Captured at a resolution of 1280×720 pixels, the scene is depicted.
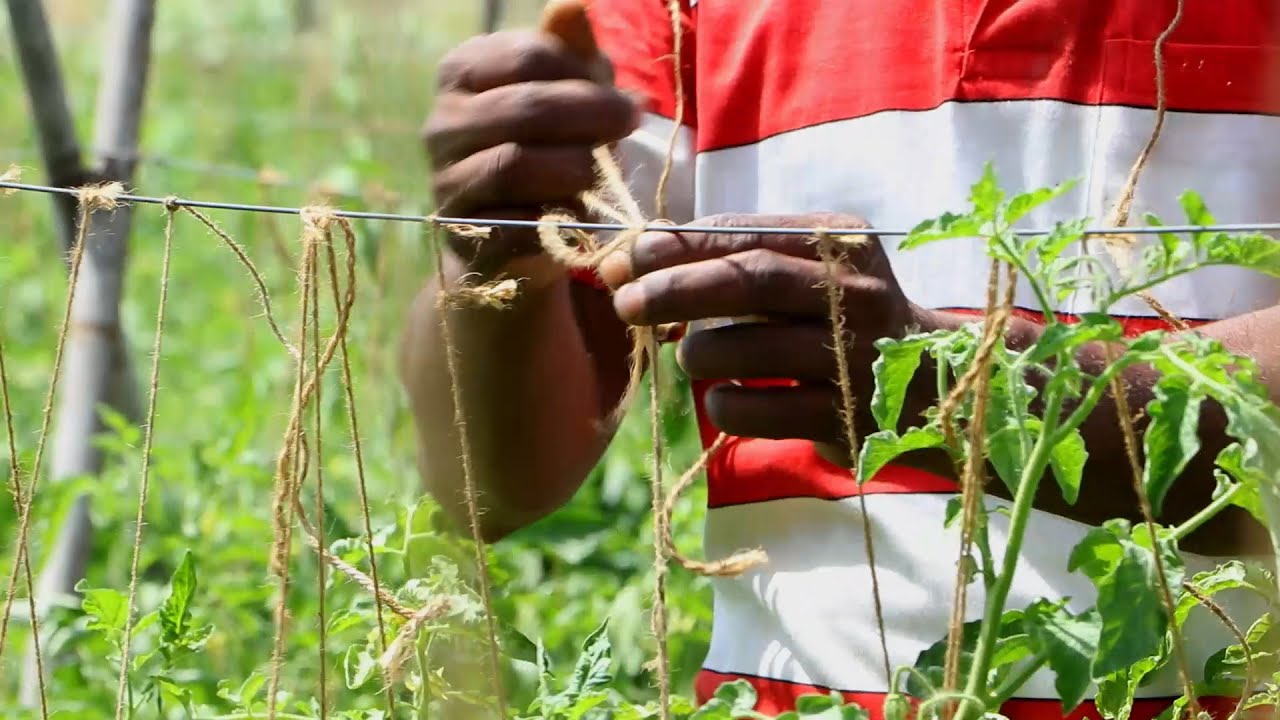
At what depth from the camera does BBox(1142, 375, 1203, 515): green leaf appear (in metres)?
0.64

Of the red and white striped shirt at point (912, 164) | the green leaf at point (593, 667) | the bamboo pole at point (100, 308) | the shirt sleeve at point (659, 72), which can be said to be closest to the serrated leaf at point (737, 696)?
the green leaf at point (593, 667)

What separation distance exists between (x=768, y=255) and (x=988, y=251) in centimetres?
20

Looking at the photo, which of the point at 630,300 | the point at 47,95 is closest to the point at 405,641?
the point at 630,300

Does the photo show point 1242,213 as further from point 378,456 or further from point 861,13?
point 378,456

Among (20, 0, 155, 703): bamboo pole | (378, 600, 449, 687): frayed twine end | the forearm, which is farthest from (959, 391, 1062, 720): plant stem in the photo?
(20, 0, 155, 703): bamboo pole

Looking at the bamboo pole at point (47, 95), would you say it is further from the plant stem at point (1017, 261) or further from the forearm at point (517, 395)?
the plant stem at point (1017, 261)

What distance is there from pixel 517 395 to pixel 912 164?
365 mm

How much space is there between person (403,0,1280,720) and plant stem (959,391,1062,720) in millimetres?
214

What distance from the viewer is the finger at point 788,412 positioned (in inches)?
35.4

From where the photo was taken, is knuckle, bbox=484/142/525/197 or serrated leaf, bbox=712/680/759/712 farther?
knuckle, bbox=484/142/525/197

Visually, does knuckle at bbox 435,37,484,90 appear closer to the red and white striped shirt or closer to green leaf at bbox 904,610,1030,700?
the red and white striped shirt

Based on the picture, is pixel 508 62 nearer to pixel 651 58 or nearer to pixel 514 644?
pixel 651 58

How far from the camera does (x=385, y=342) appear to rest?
4.42 feet

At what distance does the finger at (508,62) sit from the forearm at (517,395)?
14cm
